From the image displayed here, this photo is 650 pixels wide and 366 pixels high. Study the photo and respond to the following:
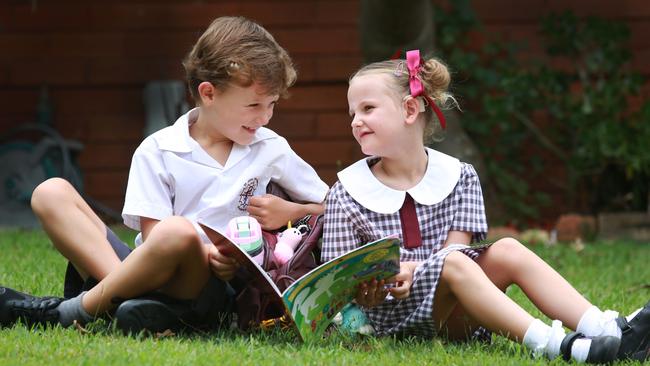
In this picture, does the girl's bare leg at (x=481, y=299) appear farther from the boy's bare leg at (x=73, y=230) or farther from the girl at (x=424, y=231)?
the boy's bare leg at (x=73, y=230)

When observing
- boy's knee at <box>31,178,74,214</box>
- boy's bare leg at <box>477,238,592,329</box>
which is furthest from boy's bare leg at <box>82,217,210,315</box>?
→ boy's bare leg at <box>477,238,592,329</box>

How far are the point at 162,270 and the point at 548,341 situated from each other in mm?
1100

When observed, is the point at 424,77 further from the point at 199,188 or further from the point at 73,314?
the point at 73,314

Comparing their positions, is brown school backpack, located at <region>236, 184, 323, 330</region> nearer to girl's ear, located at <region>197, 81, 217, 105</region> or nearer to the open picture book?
the open picture book

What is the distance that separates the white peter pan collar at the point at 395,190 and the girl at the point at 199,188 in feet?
0.93

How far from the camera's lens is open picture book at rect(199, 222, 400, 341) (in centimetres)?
295

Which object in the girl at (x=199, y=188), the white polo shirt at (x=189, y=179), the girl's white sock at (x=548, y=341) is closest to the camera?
the girl's white sock at (x=548, y=341)

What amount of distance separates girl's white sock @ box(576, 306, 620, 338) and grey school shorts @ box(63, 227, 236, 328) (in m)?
1.07

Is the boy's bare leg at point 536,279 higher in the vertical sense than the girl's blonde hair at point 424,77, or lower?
lower

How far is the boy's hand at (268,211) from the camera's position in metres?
3.47

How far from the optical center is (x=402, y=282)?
3.18m

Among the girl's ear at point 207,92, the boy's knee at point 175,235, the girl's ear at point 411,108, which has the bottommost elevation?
the boy's knee at point 175,235

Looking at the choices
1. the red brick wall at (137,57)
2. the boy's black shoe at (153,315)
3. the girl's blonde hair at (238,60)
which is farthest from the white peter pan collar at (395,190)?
the red brick wall at (137,57)

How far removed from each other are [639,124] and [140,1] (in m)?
3.54
